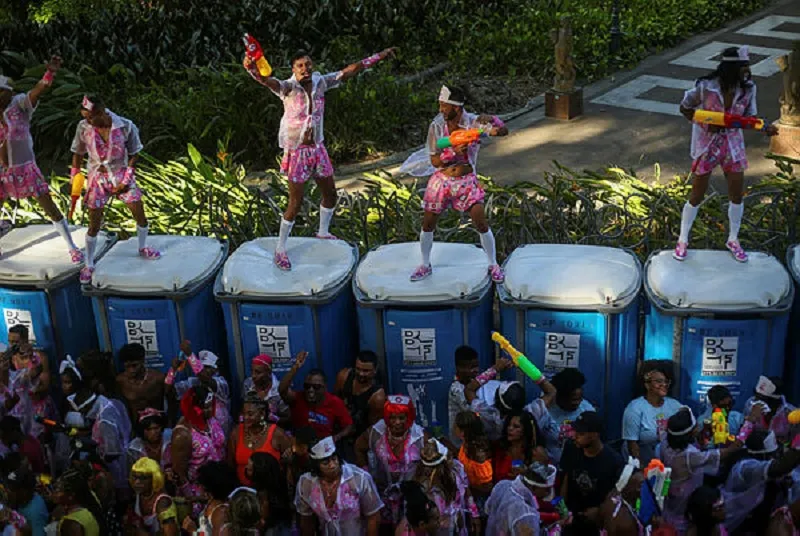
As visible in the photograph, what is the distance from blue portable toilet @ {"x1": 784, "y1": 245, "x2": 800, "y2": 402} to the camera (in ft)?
23.7

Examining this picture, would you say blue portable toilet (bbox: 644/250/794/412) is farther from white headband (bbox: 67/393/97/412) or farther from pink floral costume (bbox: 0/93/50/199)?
pink floral costume (bbox: 0/93/50/199)

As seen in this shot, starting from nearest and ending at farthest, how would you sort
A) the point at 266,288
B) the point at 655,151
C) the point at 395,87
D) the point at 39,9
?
the point at 266,288 < the point at 655,151 < the point at 395,87 < the point at 39,9

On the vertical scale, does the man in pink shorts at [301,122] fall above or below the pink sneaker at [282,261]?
above

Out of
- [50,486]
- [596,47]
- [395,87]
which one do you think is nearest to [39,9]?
[395,87]

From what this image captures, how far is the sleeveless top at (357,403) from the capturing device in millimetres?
7047

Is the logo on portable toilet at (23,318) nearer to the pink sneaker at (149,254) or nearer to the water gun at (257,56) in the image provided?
the pink sneaker at (149,254)

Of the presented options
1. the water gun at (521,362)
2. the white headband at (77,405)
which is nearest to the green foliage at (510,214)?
the water gun at (521,362)

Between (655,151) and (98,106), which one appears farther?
(655,151)

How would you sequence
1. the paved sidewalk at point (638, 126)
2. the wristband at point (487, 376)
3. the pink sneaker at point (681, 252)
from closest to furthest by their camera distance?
1. the wristband at point (487, 376)
2. the pink sneaker at point (681, 252)
3. the paved sidewalk at point (638, 126)

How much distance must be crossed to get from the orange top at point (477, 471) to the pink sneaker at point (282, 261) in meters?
2.19

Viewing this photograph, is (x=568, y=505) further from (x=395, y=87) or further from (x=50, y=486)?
(x=395, y=87)

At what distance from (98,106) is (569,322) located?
11.9 ft

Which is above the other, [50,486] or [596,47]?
[596,47]

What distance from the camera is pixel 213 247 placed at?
8.23 metres
